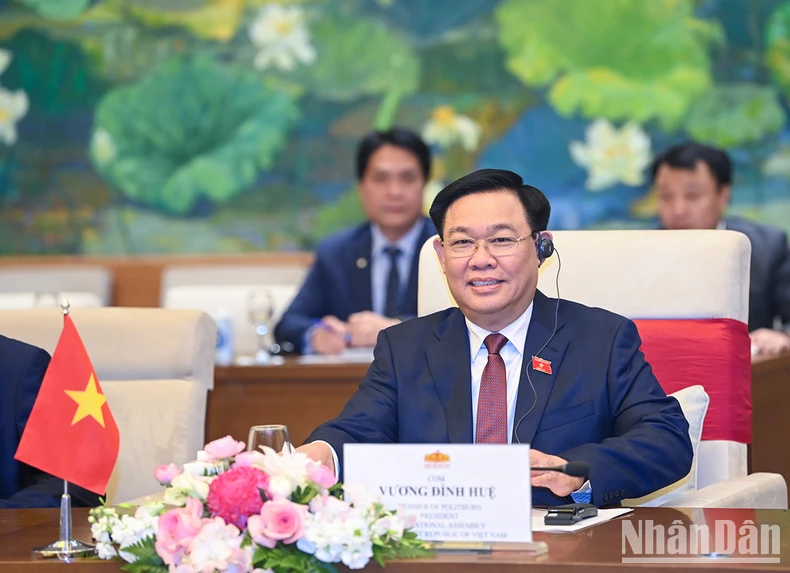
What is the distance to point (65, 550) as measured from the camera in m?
1.67

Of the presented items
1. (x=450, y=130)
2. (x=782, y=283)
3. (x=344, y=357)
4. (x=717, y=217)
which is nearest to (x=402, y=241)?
(x=344, y=357)

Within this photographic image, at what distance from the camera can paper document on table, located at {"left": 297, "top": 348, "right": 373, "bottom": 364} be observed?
3579 millimetres

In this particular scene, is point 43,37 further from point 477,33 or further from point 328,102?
point 477,33

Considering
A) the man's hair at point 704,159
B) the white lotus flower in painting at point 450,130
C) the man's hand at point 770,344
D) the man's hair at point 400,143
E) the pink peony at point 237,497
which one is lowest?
the pink peony at point 237,497

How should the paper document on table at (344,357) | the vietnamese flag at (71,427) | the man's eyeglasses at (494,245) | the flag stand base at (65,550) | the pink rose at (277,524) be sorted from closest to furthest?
the pink rose at (277,524) → the flag stand base at (65,550) → the vietnamese flag at (71,427) → the man's eyeglasses at (494,245) → the paper document on table at (344,357)

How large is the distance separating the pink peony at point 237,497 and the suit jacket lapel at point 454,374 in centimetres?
85

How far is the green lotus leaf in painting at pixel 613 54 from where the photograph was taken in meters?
5.45

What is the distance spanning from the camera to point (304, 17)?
225 inches

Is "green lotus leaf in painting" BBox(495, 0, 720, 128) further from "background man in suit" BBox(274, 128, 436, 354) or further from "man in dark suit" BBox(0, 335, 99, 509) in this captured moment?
"man in dark suit" BBox(0, 335, 99, 509)

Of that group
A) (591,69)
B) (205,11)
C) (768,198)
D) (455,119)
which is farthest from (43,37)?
(768,198)

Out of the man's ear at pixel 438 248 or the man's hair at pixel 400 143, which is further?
the man's hair at pixel 400 143

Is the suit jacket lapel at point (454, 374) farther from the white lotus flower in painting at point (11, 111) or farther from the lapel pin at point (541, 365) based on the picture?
the white lotus flower in painting at point (11, 111)

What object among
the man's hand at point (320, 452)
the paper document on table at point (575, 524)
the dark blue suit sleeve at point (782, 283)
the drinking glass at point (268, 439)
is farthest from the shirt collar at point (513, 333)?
the dark blue suit sleeve at point (782, 283)

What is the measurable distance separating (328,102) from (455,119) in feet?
2.13
